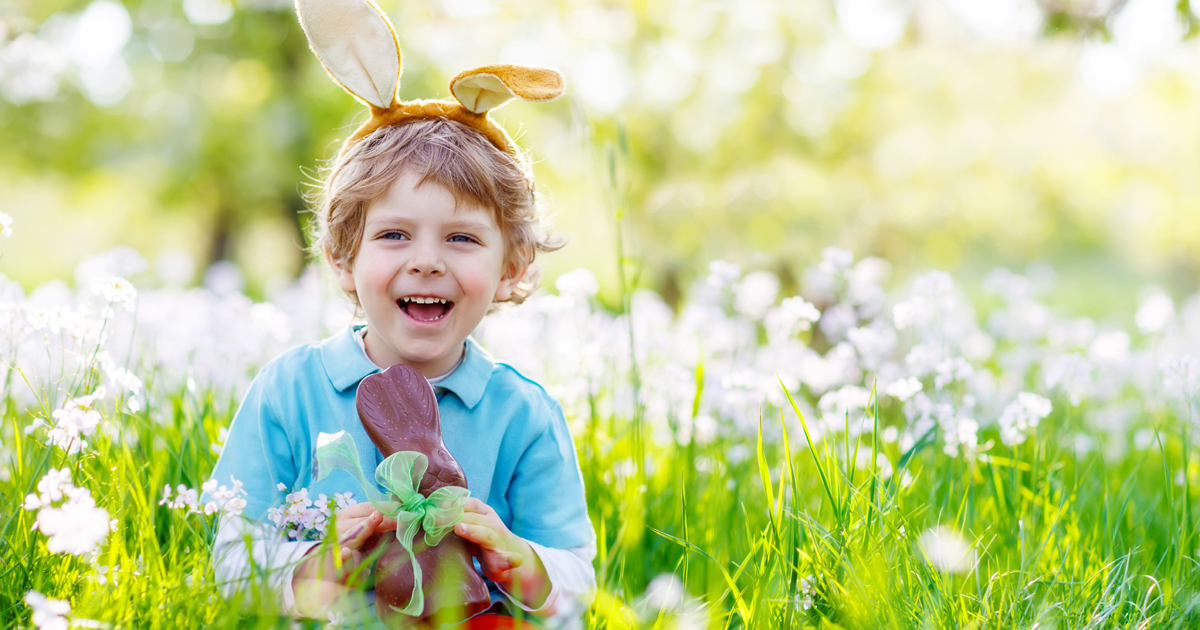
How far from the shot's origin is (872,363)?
2965mm

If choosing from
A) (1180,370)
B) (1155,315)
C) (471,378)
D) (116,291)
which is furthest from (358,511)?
(1155,315)

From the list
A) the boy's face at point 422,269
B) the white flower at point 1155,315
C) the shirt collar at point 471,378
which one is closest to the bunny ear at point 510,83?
the boy's face at point 422,269

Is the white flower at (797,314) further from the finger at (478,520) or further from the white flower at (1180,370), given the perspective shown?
the finger at (478,520)

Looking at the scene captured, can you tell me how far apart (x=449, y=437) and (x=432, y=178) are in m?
0.64

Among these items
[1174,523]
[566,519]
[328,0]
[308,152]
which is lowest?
[1174,523]

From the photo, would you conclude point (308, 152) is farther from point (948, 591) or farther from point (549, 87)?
point (948, 591)

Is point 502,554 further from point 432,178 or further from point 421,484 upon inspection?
point 432,178

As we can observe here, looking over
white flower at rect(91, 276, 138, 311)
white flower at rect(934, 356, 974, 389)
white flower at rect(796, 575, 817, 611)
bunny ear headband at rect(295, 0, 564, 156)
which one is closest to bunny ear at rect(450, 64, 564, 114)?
bunny ear headband at rect(295, 0, 564, 156)

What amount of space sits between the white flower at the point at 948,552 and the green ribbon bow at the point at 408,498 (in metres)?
1.12

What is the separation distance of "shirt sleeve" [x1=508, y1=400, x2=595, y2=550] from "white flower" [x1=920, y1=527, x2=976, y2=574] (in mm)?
836

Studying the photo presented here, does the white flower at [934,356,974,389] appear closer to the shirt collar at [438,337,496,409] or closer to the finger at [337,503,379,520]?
the shirt collar at [438,337,496,409]

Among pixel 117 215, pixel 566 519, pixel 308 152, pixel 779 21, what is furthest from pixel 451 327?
pixel 117 215

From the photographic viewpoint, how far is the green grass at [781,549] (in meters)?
1.88

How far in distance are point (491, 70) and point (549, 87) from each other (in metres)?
0.15
